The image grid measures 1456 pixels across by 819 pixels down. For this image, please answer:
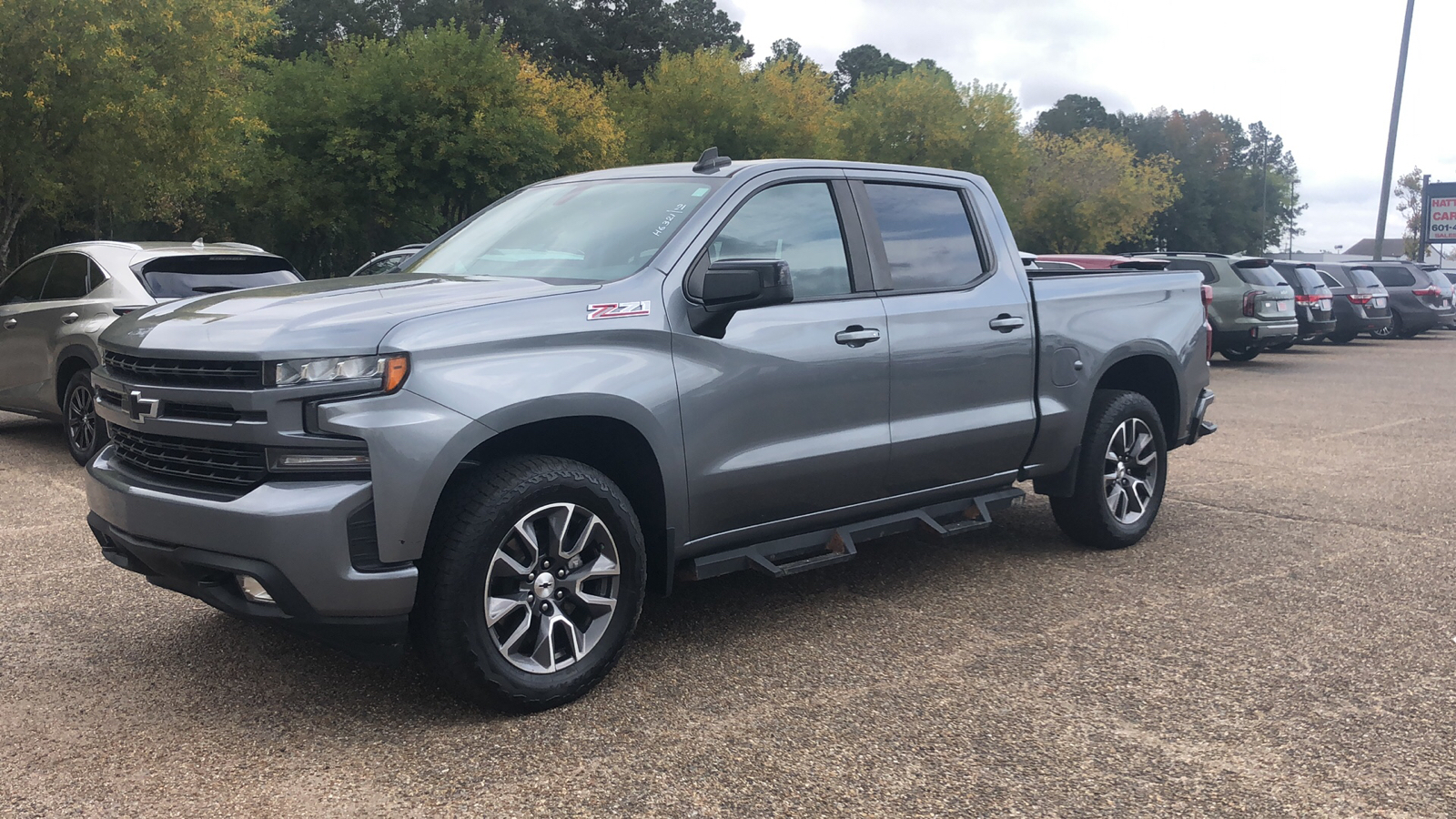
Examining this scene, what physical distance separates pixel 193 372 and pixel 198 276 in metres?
Answer: 5.40

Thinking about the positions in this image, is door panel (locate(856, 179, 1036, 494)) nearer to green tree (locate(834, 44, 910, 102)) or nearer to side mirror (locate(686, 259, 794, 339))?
side mirror (locate(686, 259, 794, 339))

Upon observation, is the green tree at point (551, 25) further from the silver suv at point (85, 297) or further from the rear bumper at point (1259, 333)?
the silver suv at point (85, 297)

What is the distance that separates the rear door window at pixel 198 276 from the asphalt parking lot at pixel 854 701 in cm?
270

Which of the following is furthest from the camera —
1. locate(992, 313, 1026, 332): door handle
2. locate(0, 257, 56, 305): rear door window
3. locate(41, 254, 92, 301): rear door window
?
locate(0, 257, 56, 305): rear door window

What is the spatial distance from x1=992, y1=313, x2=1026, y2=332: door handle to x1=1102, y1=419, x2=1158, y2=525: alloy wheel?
0.91 m

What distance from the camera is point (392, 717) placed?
3838 mm

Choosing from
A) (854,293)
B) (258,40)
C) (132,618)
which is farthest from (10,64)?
(854,293)

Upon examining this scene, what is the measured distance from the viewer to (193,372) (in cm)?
362

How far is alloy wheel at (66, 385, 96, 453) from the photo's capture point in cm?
835

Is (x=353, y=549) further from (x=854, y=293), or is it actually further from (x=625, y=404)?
(x=854, y=293)

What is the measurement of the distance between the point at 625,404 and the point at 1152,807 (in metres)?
2.02

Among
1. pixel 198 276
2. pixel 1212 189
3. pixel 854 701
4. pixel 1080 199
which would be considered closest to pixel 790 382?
pixel 854 701

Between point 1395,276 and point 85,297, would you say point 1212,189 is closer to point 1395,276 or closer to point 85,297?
point 1395,276

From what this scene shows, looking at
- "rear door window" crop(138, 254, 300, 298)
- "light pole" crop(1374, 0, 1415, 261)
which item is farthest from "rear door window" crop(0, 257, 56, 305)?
"light pole" crop(1374, 0, 1415, 261)
